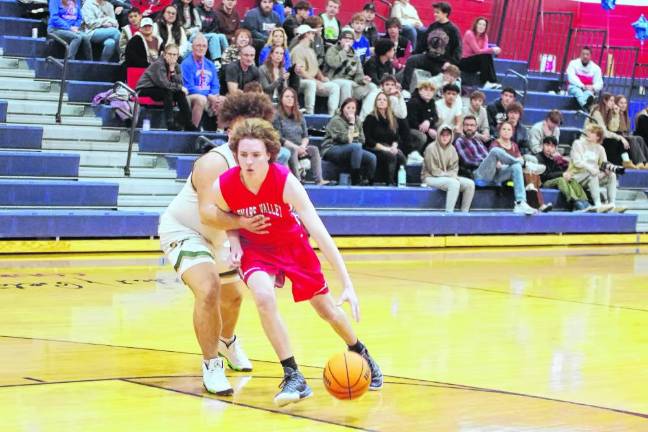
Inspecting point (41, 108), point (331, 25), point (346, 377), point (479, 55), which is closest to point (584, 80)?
point (479, 55)

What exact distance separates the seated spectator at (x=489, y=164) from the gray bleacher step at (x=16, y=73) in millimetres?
5190

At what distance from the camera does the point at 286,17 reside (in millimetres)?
15648

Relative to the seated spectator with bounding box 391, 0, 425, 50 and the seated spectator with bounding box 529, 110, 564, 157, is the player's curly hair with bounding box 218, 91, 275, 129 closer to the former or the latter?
the seated spectator with bounding box 529, 110, 564, 157

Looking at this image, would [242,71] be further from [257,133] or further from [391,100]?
[257,133]

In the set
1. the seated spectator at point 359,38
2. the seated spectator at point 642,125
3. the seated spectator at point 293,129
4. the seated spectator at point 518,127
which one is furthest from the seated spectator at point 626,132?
the seated spectator at point 293,129

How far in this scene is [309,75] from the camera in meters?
14.5

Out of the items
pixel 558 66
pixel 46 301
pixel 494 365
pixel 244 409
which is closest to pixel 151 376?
pixel 244 409

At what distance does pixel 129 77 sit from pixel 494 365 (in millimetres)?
7949

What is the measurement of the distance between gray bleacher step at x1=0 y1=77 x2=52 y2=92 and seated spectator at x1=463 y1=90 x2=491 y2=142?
5220 millimetres

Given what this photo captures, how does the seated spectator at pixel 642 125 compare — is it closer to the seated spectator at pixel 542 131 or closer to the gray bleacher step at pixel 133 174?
the seated spectator at pixel 542 131

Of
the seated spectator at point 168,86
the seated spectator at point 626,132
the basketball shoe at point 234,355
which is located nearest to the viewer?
the basketball shoe at point 234,355

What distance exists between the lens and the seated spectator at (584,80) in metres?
18.3

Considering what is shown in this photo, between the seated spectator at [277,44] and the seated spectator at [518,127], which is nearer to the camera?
the seated spectator at [277,44]

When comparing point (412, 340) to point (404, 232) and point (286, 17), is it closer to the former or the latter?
point (404, 232)
